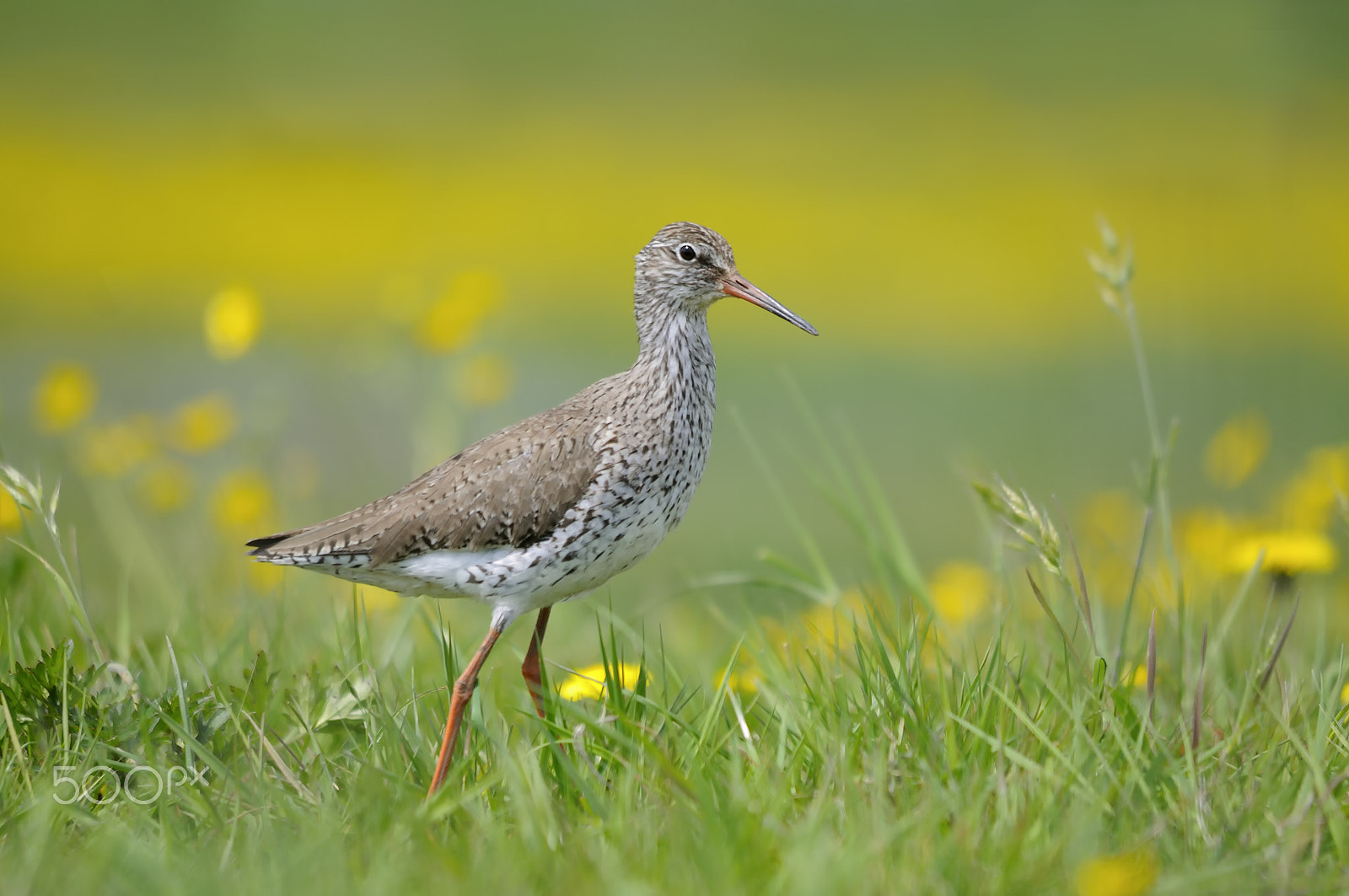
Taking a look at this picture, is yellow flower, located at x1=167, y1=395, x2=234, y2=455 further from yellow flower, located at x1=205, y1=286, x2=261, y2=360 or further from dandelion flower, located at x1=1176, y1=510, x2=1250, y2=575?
dandelion flower, located at x1=1176, y1=510, x2=1250, y2=575

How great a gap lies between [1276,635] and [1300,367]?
31.7 feet

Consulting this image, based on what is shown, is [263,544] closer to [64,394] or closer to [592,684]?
[592,684]

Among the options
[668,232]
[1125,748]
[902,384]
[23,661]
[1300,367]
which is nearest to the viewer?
[1125,748]

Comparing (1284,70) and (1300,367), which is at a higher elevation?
(1284,70)

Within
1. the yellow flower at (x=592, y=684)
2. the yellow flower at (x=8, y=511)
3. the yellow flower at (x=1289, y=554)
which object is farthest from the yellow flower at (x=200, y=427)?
the yellow flower at (x=1289, y=554)

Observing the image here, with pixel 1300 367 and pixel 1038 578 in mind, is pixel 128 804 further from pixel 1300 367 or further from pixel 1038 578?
pixel 1300 367

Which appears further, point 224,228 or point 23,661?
point 224,228

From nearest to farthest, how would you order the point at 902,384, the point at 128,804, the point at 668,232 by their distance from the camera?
the point at 128,804 → the point at 668,232 → the point at 902,384

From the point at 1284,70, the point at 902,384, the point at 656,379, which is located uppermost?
the point at 1284,70

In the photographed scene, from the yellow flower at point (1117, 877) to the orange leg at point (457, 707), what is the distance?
5.86 feet

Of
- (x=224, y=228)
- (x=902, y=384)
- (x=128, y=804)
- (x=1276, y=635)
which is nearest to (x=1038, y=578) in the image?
(x=1276, y=635)

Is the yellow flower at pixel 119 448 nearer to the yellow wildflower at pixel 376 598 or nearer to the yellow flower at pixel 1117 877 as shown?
the yellow wildflower at pixel 376 598

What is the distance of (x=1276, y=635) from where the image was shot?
12.7 feet

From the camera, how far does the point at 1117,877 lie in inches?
96.5
